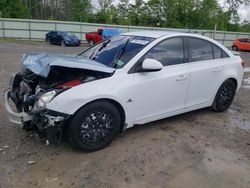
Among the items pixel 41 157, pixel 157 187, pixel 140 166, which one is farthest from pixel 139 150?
pixel 41 157

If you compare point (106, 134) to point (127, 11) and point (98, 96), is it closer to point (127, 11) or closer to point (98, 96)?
point (98, 96)

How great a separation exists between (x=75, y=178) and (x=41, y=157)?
666 millimetres

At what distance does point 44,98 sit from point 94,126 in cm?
74

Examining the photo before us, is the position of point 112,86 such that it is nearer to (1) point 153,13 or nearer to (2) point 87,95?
(2) point 87,95

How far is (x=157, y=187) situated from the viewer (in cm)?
271

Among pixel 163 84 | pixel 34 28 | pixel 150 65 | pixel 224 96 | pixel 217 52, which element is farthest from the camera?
pixel 34 28

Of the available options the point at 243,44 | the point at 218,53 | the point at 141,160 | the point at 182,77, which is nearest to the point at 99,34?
the point at 243,44

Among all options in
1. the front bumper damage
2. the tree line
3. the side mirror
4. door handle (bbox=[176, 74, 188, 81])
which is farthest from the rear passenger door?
the tree line

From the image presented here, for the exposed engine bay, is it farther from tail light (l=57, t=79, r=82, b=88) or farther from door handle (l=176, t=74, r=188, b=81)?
door handle (l=176, t=74, r=188, b=81)

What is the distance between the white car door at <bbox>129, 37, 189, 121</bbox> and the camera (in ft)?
11.8

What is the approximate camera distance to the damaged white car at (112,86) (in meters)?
3.04

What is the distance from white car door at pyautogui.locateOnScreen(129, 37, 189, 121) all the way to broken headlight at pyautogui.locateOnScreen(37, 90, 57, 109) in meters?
1.13

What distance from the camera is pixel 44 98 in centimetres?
297

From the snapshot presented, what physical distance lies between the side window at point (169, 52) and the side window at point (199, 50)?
233 mm
